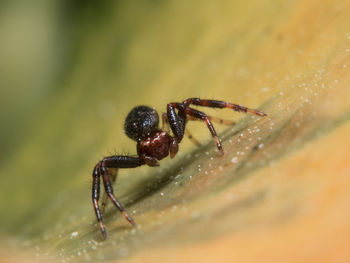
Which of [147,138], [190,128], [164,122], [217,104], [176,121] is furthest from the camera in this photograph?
[164,122]

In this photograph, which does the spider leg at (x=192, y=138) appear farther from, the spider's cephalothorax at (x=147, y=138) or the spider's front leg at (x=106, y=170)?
the spider's front leg at (x=106, y=170)

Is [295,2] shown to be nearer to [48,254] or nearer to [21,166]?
[48,254]

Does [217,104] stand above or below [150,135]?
below

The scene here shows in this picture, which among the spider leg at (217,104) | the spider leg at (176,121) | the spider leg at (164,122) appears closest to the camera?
the spider leg at (217,104)

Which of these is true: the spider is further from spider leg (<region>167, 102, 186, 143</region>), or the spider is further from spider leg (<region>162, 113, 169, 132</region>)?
spider leg (<region>162, 113, 169, 132</region>)

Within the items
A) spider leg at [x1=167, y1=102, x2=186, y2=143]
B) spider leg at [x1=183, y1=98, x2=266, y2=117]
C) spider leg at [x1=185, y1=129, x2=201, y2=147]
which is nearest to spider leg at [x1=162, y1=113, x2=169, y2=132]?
spider leg at [x1=185, y1=129, x2=201, y2=147]

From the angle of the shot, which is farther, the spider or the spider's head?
the spider's head

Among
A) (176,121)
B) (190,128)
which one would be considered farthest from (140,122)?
(190,128)

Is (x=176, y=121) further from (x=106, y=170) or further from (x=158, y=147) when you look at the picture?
(x=106, y=170)

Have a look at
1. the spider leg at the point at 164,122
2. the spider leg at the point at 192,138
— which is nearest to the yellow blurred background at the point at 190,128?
the spider leg at the point at 192,138

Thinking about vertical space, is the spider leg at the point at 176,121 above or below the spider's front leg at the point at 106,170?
above
